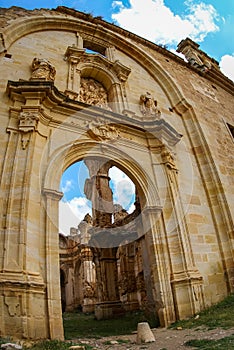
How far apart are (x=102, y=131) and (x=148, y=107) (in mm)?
2370

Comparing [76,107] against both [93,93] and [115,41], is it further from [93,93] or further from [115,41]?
[115,41]

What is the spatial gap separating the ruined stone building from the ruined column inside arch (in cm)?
18

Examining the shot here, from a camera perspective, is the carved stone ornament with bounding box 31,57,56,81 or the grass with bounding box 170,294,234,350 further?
the carved stone ornament with bounding box 31,57,56,81

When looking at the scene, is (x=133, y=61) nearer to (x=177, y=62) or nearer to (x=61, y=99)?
(x=177, y=62)

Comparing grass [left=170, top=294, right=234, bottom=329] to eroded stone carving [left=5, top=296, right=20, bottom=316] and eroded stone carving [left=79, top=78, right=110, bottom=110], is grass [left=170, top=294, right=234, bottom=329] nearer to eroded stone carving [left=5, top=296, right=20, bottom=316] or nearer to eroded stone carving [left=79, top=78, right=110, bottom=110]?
eroded stone carving [left=5, top=296, right=20, bottom=316]

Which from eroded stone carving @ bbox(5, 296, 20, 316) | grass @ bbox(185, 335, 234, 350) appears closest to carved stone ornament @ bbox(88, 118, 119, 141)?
eroded stone carving @ bbox(5, 296, 20, 316)

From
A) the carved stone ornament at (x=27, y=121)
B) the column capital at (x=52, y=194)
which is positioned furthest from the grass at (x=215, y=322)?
the carved stone ornament at (x=27, y=121)

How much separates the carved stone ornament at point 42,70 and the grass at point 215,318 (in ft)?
20.6

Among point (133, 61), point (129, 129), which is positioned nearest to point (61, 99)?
point (129, 129)

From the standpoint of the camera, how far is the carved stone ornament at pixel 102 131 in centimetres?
717

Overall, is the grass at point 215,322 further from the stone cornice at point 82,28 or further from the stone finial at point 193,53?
the stone finial at point 193,53

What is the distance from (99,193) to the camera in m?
13.7

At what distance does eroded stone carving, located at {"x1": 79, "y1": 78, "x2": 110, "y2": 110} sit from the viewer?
8531 millimetres

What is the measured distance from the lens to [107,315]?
33.7 ft
